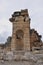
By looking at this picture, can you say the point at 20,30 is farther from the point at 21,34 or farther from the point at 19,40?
the point at 19,40

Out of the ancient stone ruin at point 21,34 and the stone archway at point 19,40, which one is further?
the stone archway at point 19,40

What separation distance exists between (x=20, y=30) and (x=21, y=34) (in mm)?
381

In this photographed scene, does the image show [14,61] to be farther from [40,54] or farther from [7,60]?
[40,54]

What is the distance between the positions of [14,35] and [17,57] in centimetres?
1219

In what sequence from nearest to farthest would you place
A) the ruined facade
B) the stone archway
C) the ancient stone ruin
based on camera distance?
the ancient stone ruin
the ruined facade
the stone archway

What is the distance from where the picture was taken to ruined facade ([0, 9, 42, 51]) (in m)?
15.7

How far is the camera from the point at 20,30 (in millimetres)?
16281

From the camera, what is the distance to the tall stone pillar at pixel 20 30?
1571cm

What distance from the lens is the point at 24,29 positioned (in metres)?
16.1

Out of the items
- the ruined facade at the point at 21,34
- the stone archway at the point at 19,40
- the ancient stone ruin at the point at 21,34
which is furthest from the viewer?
the stone archway at the point at 19,40

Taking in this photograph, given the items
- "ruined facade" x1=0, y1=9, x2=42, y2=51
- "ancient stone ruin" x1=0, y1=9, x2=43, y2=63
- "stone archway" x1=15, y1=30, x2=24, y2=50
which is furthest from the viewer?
"stone archway" x1=15, y1=30, x2=24, y2=50

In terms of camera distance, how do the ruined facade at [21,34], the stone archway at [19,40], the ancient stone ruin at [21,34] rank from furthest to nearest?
the stone archway at [19,40]
the ruined facade at [21,34]
the ancient stone ruin at [21,34]

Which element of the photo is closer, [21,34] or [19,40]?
[19,40]

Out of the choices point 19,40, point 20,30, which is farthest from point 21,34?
point 19,40
